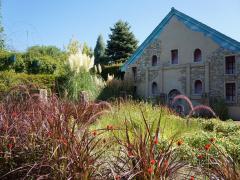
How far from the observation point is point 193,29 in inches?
673

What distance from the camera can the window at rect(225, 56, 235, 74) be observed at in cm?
1558

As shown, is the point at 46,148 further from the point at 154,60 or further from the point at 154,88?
the point at 154,60

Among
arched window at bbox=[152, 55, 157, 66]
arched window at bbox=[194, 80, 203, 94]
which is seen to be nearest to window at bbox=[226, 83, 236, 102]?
arched window at bbox=[194, 80, 203, 94]

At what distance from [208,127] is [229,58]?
7.57m

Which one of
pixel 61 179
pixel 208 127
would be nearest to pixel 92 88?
pixel 208 127

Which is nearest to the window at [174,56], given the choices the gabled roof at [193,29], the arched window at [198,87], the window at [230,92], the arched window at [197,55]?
the arched window at [197,55]

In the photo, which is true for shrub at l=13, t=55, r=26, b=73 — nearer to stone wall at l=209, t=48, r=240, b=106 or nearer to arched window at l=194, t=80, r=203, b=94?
arched window at l=194, t=80, r=203, b=94

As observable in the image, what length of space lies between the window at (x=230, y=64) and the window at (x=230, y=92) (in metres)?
0.58

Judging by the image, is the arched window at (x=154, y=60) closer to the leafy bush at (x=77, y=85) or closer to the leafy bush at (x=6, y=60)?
the leafy bush at (x=77, y=85)

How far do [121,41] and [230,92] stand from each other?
1908cm

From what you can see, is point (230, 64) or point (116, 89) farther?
point (116, 89)

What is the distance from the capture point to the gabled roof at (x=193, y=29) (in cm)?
1552

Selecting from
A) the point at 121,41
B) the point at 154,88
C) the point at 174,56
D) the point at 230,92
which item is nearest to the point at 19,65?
the point at 154,88

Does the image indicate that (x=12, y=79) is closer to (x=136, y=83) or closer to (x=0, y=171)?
(x=136, y=83)
